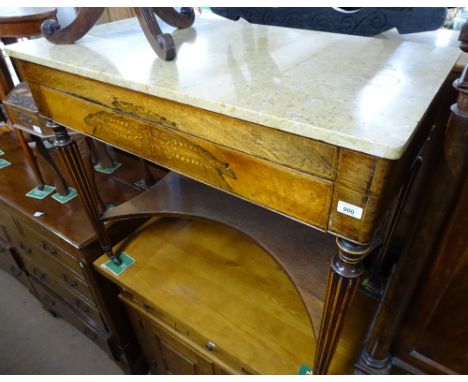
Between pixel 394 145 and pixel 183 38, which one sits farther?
pixel 183 38

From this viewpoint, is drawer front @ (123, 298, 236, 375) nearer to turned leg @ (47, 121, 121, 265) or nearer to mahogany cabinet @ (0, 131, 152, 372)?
mahogany cabinet @ (0, 131, 152, 372)

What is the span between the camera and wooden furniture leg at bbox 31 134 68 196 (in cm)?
123

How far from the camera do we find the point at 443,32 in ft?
2.64

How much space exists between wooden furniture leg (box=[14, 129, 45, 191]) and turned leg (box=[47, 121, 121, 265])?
0.43m

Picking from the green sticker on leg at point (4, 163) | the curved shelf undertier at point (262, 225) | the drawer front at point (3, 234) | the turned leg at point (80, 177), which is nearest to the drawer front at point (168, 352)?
the turned leg at point (80, 177)

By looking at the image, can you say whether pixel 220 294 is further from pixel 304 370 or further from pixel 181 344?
pixel 304 370

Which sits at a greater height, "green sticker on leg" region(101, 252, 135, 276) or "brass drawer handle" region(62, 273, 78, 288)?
"green sticker on leg" region(101, 252, 135, 276)

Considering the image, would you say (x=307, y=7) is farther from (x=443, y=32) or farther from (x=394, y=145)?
(x=394, y=145)

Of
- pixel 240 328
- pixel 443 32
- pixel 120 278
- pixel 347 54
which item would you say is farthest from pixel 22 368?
pixel 443 32

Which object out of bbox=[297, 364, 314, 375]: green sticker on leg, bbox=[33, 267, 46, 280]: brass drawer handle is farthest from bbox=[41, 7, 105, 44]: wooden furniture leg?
bbox=[33, 267, 46, 280]: brass drawer handle

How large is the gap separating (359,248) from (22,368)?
4.93ft

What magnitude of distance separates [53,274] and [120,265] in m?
0.46

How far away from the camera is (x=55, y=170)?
125cm
